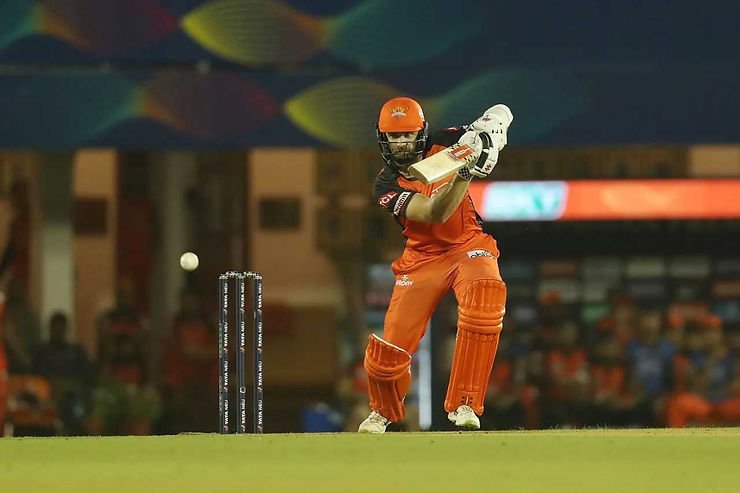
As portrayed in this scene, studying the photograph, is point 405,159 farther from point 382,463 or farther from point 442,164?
point 382,463

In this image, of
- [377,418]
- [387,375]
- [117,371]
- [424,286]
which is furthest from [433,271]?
Answer: [117,371]

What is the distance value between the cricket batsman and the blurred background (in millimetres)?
4281

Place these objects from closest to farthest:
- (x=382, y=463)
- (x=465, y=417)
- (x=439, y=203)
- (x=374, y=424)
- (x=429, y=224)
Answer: (x=382, y=463) < (x=439, y=203) < (x=465, y=417) < (x=429, y=224) < (x=374, y=424)

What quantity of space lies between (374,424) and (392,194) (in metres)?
1.09

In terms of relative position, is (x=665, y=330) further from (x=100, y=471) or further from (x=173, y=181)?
(x=100, y=471)

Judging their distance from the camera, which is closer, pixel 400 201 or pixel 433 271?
pixel 400 201

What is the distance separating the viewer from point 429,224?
8.11 meters

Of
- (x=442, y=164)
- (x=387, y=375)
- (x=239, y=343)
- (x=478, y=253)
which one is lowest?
(x=387, y=375)

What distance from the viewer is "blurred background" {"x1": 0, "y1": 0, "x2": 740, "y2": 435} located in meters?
12.6

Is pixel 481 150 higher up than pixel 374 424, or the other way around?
pixel 481 150

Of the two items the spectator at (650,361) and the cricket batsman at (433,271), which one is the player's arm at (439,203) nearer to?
the cricket batsman at (433,271)

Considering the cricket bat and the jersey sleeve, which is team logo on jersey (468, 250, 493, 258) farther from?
the cricket bat

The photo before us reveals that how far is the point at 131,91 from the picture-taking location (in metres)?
12.6

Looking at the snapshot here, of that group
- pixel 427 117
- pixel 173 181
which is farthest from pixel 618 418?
pixel 173 181
